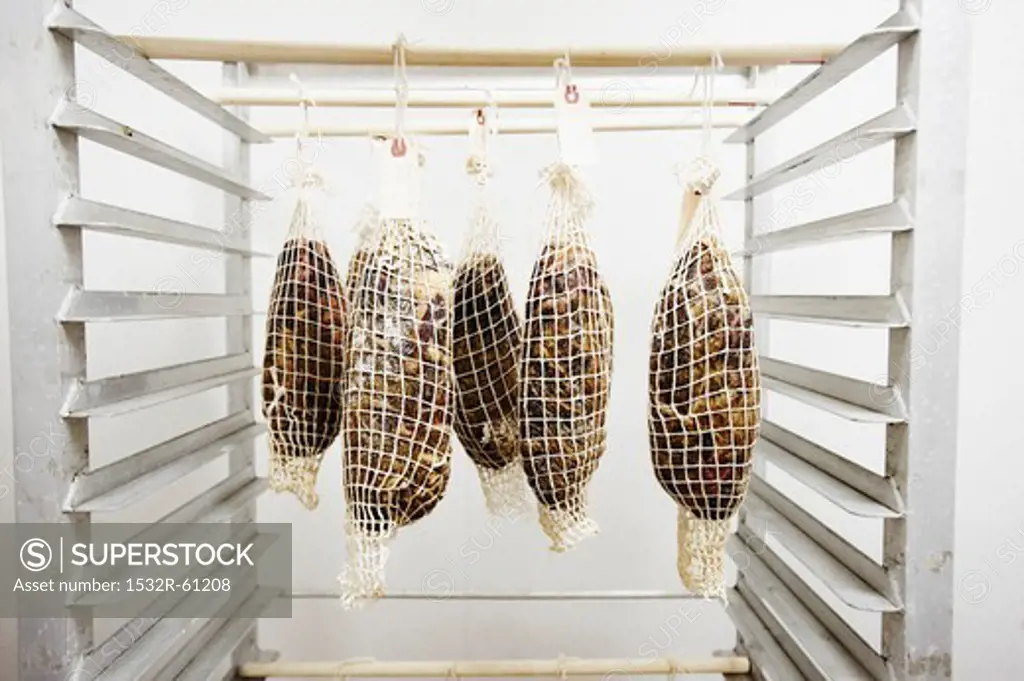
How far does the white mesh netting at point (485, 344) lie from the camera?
34.1 inches

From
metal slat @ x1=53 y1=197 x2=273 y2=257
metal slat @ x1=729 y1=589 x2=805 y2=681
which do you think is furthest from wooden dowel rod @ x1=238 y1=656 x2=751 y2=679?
metal slat @ x1=53 y1=197 x2=273 y2=257

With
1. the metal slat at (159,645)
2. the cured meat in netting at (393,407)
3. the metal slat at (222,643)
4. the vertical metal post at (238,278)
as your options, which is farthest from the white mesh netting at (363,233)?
the metal slat at (222,643)

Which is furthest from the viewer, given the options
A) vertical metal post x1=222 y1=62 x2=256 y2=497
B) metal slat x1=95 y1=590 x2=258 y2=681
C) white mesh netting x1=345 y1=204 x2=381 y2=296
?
vertical metal post x1=222 y1=62 x2=256 y2=497

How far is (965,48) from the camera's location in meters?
0.67

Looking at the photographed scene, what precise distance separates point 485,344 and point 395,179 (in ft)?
0.79

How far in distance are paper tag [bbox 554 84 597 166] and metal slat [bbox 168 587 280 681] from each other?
87 centimetres

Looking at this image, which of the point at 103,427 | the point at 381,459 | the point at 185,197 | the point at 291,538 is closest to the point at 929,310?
the point at 381,459

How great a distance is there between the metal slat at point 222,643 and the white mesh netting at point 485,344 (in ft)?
1.71

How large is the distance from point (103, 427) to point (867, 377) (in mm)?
1583

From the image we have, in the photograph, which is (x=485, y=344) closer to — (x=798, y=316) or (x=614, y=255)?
(x=798, y=316)

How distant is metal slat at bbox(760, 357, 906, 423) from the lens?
2.33 ft

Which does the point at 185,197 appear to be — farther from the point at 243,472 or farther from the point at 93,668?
the point at 93,668

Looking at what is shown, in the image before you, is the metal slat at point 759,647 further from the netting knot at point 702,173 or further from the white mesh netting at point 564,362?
the netting knot at point 702,173

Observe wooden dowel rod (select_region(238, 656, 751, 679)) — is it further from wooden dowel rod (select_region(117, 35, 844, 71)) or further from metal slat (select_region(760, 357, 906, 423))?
wooden dowel rod (select_region(117, 35, 844, 71))
